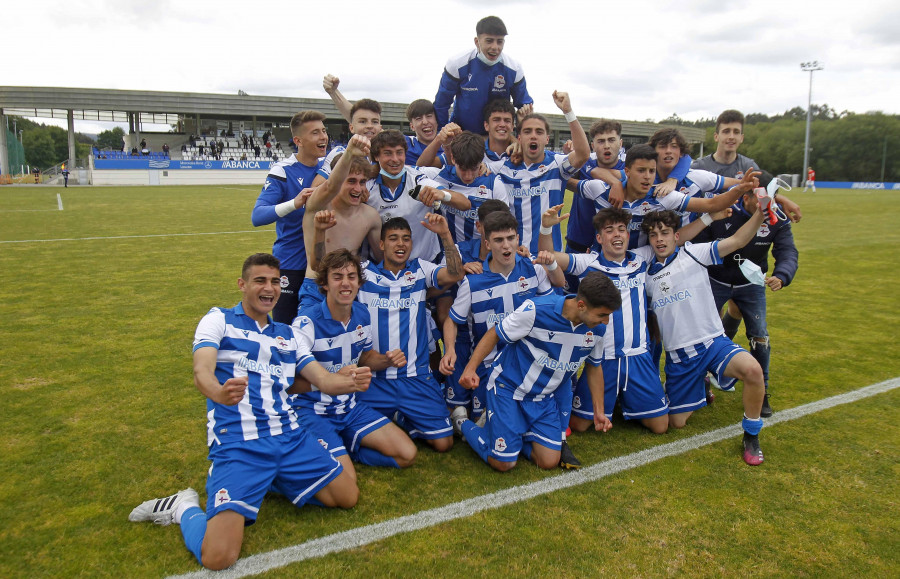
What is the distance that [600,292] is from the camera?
3.60 meters

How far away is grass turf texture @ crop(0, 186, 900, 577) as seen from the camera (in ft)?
9.78

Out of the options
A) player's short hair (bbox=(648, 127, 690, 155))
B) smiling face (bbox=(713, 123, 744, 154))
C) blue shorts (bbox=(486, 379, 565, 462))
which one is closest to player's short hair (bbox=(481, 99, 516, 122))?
player's short hair (bbox=(648, 127, 690, 155))

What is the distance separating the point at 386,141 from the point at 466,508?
9.53 ft

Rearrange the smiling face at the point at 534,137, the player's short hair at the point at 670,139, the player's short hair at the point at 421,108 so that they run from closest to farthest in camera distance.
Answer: the smiling face at the point at 534,137 < the player's short hair at the point at 670,139 < the player's short hair at the point at 421,108

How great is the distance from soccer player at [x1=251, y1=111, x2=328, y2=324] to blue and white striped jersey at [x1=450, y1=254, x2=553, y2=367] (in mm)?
1487

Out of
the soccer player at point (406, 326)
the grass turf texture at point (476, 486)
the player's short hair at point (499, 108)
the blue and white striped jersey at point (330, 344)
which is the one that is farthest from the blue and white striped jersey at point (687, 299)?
the blue and white striped jersey at point (330, 344)

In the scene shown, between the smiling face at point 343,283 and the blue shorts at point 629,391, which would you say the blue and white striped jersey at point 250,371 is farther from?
the blue shorts at point 629,391

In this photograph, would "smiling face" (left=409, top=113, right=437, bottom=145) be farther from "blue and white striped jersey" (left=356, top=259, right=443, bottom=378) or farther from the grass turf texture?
the grass turf texture

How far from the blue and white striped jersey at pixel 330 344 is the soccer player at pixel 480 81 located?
2814mm

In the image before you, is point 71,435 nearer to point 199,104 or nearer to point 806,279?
point 806,279

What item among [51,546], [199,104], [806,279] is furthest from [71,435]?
[199,104]

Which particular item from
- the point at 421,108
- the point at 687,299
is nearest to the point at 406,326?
the point at 687,299

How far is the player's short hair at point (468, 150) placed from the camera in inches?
186

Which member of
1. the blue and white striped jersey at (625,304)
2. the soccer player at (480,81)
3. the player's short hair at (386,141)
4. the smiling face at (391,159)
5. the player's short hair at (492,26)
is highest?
the player's short hair at (492,26)
